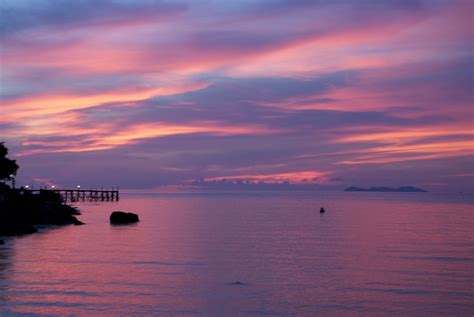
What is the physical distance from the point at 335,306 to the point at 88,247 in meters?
27.1

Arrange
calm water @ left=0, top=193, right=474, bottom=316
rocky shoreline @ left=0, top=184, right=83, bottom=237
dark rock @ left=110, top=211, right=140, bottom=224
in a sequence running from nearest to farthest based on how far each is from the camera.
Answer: calm water @ left=0, top=193, right=474, bottom=316 < rocky shoreline @ left=0, top=184, right=83, bottom=237 < dark rock @ left=110, top=211, right=140, bottom=224

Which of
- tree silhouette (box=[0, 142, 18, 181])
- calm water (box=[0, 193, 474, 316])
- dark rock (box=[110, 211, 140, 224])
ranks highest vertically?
tree silhouette (box=[0, 142, 18, 181])

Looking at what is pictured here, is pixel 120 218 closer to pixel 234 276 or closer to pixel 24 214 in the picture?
pixel 24 214

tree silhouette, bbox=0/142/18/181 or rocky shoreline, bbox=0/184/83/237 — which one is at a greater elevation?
tree silhouette, bbox=0/142/18/181

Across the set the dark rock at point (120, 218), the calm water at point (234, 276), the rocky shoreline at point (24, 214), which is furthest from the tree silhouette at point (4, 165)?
the calm water at point (234, 276)

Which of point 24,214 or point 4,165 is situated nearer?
point 24,214

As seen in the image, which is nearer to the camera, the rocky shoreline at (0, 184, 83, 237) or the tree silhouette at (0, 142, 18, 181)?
the rocky shoreline at (0, 184, 83, 237)

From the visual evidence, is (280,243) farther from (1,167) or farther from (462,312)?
(1,167)

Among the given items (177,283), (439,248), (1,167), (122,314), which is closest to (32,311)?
(122,314)

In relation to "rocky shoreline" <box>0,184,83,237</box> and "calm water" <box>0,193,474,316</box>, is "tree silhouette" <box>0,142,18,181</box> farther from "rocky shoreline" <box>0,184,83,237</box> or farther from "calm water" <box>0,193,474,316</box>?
"calm water" <box>0,193,474,316</box>

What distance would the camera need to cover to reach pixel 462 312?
2406 centimetres

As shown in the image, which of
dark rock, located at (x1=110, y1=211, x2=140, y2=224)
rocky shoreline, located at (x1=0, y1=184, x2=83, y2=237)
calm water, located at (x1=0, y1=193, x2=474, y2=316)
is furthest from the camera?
dark rock, located at (x1=110, y1=211, x2=140, y2=224)

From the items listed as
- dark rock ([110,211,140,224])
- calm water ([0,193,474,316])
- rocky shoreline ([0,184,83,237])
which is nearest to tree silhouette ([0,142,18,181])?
rocky shoreline ([0,184,83,237])

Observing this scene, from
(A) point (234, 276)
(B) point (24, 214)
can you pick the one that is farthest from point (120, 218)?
(A) point (234, 276)
